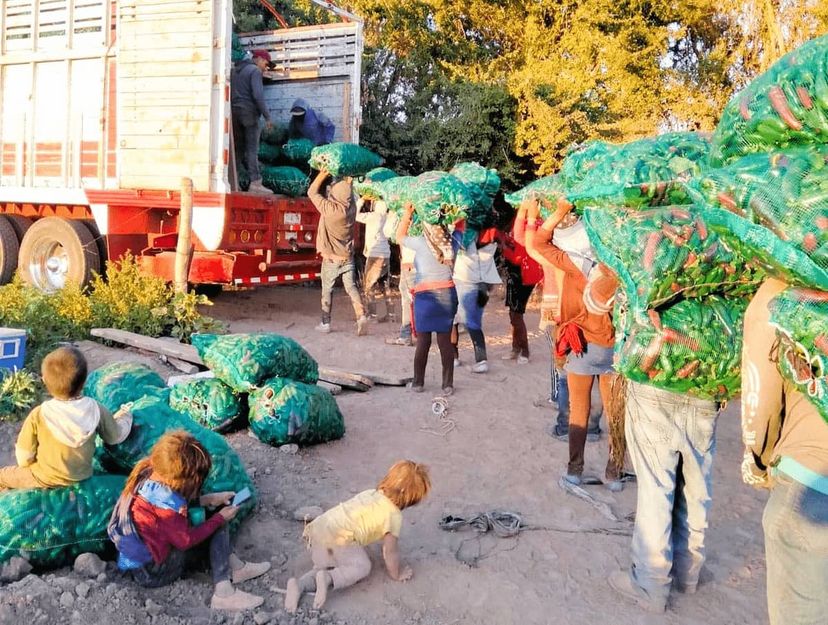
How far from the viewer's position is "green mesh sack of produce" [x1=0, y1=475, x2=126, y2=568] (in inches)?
116

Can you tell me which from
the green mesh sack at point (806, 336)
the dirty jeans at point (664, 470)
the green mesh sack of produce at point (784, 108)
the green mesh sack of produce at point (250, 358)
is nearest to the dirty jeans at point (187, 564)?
the green mesh sack of produce at point (250, 358)

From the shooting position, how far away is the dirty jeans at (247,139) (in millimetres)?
8688

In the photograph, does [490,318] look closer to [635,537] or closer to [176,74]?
[176,74]

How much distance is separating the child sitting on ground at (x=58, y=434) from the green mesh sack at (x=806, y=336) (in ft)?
8.38

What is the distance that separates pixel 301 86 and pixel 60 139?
3065 millimetres

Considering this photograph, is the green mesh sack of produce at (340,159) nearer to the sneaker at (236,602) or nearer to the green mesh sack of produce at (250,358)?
the green mesh sack of produce at (250,358)

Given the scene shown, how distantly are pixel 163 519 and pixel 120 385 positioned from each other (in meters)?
1.57

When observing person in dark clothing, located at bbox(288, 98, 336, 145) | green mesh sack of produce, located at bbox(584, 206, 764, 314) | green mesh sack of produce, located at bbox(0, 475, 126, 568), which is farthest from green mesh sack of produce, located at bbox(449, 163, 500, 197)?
green mesh sack of produce, located at bbox(0, 475, 126, 568)

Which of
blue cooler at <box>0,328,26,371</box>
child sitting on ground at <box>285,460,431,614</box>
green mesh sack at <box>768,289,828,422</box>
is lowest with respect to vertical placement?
child sitting on ground at <box>285,460,431,614</box>

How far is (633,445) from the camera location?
10.1 ft

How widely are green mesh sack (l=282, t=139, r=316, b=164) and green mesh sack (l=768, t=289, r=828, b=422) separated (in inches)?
313

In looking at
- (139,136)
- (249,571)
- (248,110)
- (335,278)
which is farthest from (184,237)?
(249,571)

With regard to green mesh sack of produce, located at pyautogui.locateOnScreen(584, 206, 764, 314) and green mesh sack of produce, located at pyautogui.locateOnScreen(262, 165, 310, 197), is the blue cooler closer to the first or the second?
green mesh sack of produce, located at pyautogui.locateOnScreen(584, 206, 764, 314)

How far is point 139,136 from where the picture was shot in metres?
7.94
